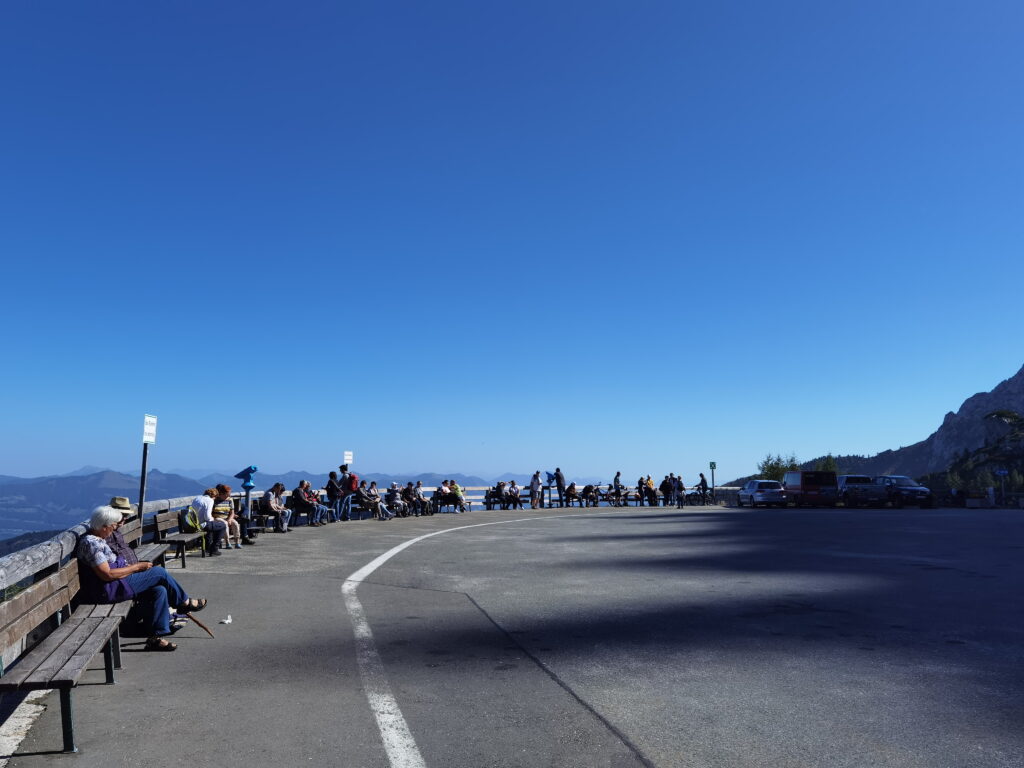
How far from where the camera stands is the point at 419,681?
232 inches

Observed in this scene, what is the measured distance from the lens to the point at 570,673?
607 centimetres

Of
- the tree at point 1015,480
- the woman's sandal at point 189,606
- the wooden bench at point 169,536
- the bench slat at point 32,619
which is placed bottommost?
the woman's sandal at point 189,606

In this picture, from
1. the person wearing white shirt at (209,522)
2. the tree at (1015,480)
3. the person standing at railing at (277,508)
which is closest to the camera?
the person wearing white shirt at (209,522)

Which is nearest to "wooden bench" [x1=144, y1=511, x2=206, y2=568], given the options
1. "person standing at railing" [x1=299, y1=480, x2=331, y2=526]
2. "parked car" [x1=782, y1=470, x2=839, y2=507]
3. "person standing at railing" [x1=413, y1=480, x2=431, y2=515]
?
"person standing at railing" [x1=299, y1=480, x2=331, y2=526]

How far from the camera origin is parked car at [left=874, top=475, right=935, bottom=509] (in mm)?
40812

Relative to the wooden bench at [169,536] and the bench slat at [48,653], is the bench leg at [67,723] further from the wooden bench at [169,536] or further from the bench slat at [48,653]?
the wooden bench at [169,536]

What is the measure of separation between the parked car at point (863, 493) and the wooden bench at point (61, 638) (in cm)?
4002

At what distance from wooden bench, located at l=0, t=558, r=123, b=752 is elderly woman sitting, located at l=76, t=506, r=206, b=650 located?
129 millimetres

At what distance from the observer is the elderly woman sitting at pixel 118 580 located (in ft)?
22.4

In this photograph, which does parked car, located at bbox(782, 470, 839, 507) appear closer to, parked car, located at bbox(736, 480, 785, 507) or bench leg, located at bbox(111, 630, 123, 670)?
parked car, located at bbox(736, 480, 785, 507)

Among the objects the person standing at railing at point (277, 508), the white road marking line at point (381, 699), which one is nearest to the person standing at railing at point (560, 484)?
the person standing at railing at point (277, 508)

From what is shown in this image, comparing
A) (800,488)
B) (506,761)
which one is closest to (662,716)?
(506,761)

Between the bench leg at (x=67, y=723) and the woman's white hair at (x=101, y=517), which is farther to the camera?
the woman's white hair at (x=101, y=517)

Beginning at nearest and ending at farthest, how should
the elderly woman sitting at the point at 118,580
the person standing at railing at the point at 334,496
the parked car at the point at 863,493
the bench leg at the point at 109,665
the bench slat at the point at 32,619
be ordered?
the bench slat at the point at 32,619 < the bench leg at the point at 109,665 < the elderly woman sitting at the point at 118,580 < the person standing at railing at the point at 334,496 < the parked car at the point at 863,493
